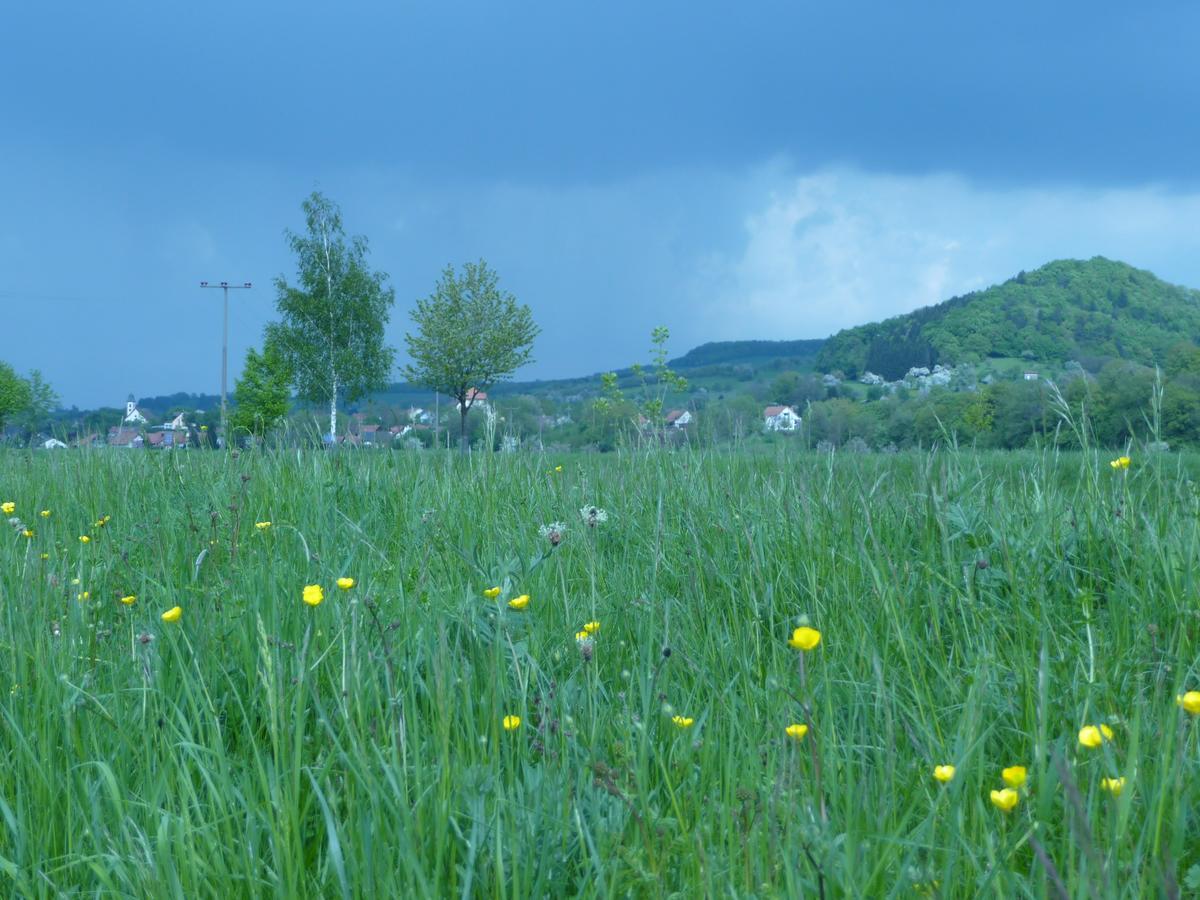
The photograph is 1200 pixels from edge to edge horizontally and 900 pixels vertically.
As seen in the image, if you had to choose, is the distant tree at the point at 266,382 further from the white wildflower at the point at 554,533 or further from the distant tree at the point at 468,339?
the white wildflower at the point at 554,533

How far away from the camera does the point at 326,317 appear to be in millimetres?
54562

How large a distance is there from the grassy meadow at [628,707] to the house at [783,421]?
3.21ft

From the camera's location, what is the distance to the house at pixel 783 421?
4820 mm

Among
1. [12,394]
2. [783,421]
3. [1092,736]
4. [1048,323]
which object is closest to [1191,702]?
[1092,736]

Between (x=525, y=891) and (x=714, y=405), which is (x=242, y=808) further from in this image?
(x=714, y=405)

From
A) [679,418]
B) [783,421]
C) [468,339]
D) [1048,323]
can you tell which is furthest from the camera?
[468,339]

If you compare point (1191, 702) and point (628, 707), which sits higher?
point (1191, 702)

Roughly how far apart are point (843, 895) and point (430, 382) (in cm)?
5068

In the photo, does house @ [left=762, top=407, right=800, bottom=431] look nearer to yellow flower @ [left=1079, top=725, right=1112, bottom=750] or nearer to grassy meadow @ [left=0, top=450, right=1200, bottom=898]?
grassy meadow @ [left=0, top=450, right=1200, bottom=898]

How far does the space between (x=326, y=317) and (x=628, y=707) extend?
184ft

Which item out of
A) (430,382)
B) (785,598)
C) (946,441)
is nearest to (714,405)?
(946,441)

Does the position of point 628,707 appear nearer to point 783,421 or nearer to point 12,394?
point 783,421

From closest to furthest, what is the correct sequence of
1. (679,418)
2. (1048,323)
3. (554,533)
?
1. (554,533)
2. (679,418)
3. (1048,323)

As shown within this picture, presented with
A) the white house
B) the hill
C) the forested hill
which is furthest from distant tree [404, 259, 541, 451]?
the white house
